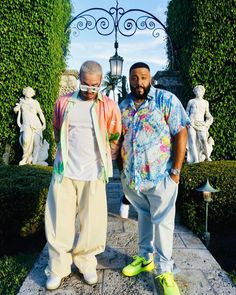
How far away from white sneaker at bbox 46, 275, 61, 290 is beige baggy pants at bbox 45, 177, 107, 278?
0.03 meters

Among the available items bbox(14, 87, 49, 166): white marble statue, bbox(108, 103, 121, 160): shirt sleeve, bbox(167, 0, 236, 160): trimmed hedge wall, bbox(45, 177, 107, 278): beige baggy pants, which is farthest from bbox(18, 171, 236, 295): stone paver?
bbox(167, 0, 236, 160): trimmed hedge wall

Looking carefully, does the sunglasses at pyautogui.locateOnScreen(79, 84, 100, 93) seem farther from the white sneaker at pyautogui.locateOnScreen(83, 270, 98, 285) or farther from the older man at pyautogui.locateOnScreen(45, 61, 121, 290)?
the white sneaker at pyautogui.locateOnScreen(83, 270, 98, 285)

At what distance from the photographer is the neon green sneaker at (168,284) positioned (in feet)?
8.31

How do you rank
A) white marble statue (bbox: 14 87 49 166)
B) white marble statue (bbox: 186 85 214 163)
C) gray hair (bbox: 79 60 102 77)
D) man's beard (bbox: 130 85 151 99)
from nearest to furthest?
1. gray hair (bbox: 79 60 102 77)
2. man's beard (bbox: 130 85 151 99)
3. white marble statue (bbox: 186 85 214 163)
4. white marble statue (bbox: 14 87 49 166)

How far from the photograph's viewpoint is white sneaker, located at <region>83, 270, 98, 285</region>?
2.75 m

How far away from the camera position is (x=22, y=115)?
7.33 metres

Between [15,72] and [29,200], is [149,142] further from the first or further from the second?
[15,72]

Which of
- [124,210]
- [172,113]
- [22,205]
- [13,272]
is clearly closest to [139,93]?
[172,113]

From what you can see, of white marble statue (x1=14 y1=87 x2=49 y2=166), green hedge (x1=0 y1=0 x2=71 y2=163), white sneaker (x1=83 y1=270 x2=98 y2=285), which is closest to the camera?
white sneaker (x1=83 y1=270 x2=98 y2=285)

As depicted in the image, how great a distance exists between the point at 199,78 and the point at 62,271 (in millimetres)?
6064

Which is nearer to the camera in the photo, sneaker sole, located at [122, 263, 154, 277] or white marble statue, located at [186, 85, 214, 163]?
sneaker sole, located at [122, 263, 154, 277]

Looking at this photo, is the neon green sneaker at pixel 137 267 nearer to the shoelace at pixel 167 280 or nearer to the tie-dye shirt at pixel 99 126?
the shoelace at pixel 167 280

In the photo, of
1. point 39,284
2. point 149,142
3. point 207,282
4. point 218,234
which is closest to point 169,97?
point 149,142

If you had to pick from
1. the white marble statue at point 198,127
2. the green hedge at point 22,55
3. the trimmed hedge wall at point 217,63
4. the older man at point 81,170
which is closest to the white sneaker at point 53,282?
the older man at point 81,170
